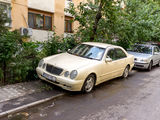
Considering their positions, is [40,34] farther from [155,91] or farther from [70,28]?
[155,91]

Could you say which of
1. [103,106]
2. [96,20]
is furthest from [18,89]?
[96,20]

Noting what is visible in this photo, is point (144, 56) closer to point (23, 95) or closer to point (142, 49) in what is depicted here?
point (142, 49)

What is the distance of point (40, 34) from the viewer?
12297 millimetres

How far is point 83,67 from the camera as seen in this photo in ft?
16.0

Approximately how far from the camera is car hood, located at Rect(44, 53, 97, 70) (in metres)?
4.87

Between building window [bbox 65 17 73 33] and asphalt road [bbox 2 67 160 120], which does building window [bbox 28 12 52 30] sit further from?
asphalt road [bbox 2 67 160 120]

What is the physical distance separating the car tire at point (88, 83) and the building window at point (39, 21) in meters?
8.30

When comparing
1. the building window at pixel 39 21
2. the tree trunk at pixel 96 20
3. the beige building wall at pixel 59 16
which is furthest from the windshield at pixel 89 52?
the beige building wall at pixel 59 16

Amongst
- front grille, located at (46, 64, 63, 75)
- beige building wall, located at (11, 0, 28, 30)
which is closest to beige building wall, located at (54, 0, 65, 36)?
beige building wall, located at (11, 0, 28, 30)

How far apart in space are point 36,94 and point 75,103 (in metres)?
1.21

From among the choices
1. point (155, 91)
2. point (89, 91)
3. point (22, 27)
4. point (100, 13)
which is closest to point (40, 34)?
point (22, 27)

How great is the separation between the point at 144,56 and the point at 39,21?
8077mm

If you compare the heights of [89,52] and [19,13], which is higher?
[19,13]

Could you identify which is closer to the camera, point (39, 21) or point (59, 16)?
point (39, 21)
